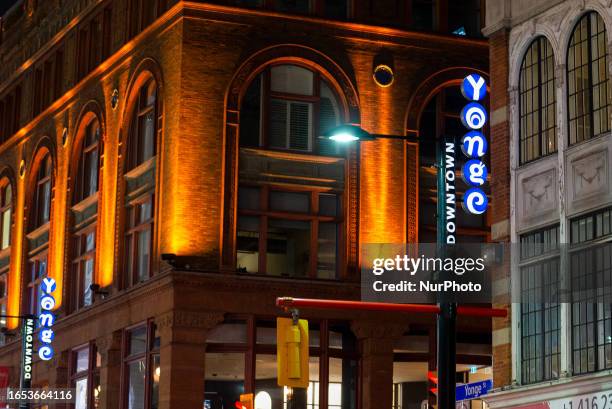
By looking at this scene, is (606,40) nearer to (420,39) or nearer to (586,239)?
(586,239)

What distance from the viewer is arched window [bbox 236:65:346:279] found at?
48.2 m

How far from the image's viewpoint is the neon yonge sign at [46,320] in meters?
54.4

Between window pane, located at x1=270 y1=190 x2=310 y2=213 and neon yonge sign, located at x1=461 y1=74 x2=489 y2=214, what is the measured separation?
18319 mm

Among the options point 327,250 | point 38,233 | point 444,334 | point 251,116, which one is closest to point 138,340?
point 327,250

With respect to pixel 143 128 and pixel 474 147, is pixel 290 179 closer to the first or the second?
pixel 143 128

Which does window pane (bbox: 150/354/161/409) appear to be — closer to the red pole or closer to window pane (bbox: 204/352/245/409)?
window pane (bbox: 204/352/245/409)

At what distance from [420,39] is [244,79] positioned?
6.73 metres

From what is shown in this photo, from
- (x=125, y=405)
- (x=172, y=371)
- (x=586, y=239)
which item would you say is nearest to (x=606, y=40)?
(x=586, y=239)

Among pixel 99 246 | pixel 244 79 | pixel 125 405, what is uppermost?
pixel 244 79

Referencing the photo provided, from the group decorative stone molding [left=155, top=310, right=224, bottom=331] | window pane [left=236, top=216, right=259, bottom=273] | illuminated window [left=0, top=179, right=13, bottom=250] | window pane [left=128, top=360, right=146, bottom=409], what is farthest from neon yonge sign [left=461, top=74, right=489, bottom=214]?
illuminated window [left=0, top=179, right=13, bottom=250]

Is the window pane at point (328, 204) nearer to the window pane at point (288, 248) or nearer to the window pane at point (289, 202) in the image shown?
the window pane at point (289, 202)

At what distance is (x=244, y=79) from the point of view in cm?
4856

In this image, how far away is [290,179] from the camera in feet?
160

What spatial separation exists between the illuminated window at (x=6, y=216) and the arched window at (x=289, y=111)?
62.5 ft
